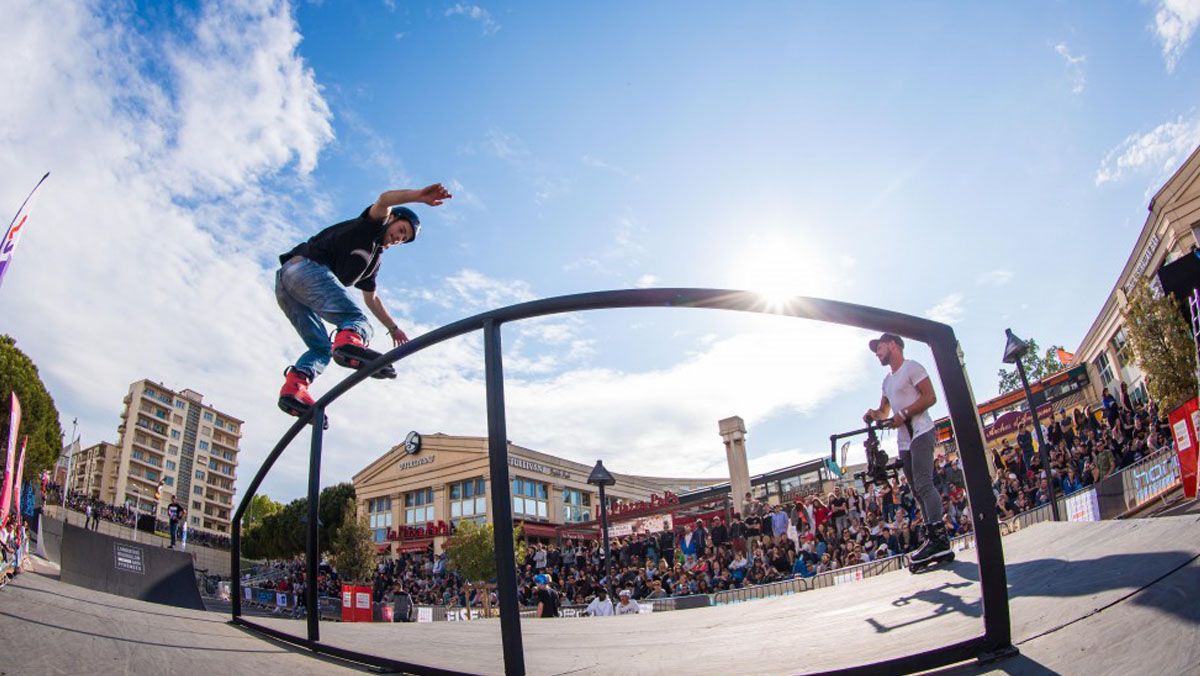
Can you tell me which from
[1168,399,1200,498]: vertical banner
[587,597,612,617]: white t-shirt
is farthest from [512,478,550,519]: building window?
[1168,399,1200,498]: vertical banner

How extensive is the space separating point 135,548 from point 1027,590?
43.4ft

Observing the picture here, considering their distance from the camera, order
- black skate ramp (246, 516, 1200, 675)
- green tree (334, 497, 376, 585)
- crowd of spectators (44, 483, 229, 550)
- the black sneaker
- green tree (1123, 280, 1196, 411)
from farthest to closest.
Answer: crowd of spectators (44, 483, 229, 550) → green tree (334, 497, 376, 585) → green tree (1123, 280, 1196, 411) → the black sneaker → black skate ramp (246, 516, 1200, 675)

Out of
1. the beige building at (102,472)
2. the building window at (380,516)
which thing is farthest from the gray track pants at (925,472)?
the beige building at (102,472)

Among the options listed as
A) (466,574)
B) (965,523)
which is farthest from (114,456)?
(965,523)

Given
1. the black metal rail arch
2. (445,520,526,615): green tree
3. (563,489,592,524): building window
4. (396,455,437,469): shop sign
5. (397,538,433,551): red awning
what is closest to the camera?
the black metal rail arch

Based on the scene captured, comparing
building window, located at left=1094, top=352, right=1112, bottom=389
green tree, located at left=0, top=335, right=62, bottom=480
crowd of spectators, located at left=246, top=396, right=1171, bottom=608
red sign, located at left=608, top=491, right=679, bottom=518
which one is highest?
green tree, located at left=0, top=335, right=62, bottom=480

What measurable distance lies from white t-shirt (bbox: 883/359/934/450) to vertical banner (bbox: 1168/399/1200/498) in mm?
7773

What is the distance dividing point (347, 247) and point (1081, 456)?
16572 millimetres

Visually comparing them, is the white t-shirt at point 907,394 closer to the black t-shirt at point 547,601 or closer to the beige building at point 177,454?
the black t-shirt at point 547,601

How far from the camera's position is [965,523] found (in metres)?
11.1

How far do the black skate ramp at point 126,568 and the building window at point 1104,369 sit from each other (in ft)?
106

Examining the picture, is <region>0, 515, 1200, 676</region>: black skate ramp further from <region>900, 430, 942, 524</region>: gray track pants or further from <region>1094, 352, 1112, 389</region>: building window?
<region>1094, 352, 1112, 389</region>: building window

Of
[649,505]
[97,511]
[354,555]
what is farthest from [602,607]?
[97,511]

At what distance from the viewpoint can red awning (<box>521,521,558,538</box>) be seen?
35375mm
